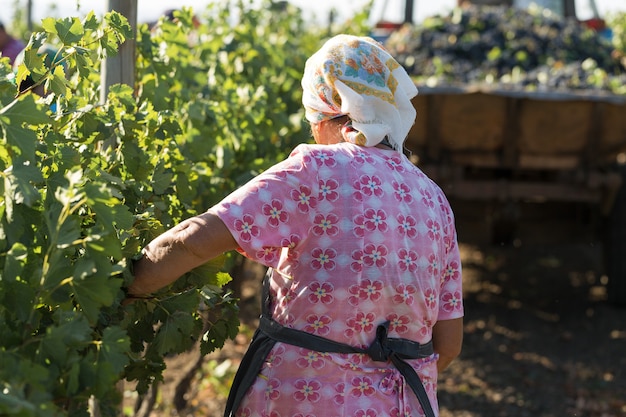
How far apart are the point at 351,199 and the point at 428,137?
402 cm

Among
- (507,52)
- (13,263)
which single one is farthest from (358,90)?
(507,52)

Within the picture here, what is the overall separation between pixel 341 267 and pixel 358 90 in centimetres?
38

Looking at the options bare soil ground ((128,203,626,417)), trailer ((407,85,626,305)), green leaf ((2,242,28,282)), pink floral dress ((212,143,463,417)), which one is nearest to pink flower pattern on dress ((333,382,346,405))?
pink floral dress ((212,143,463,417))

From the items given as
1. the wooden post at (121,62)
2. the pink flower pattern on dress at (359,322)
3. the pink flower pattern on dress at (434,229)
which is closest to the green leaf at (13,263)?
the pink flower pattern on dress at (359,322)

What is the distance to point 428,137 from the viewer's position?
20.0 feet

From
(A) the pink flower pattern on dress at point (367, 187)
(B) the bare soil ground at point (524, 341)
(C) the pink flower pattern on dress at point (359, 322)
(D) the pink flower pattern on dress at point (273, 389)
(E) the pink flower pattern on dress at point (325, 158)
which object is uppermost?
(E) the pink flower pattern on dress at point (325, 158)

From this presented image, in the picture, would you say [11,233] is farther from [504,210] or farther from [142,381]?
[504,210]

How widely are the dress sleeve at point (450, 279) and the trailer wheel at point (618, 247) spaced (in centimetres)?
445

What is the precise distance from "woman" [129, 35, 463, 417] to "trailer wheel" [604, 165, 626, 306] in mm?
4601

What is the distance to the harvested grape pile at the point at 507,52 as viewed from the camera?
21.9ft

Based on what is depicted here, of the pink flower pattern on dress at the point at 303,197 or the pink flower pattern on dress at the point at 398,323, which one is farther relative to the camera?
the pink flower pattern on dress at the point at 398,323

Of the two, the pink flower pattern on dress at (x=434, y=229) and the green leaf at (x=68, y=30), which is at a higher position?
the green leaf at (x=68, y=30)

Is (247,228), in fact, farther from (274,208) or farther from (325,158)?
(325,158)

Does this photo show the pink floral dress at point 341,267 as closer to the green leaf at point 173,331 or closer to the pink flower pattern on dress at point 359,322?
the pink flower pattern on dress at point 359,322
